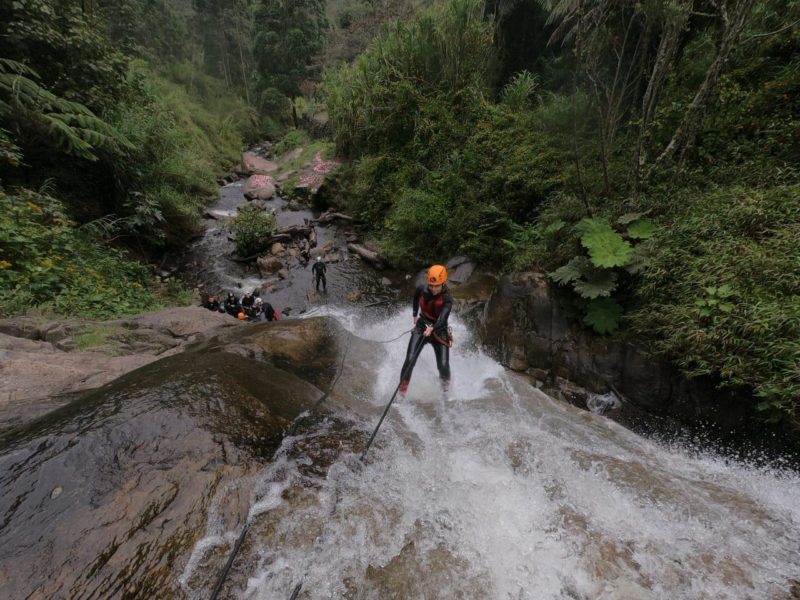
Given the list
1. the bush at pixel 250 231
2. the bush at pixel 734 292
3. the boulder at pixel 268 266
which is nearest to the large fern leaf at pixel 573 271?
the bush at pixel 734 292

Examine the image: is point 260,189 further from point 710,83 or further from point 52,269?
point 710,83

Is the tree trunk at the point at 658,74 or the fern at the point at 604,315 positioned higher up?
the tree trunk at the point at 658,74

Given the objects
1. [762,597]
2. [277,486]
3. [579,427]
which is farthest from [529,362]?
[277,486]

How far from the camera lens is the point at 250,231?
13.3 metres

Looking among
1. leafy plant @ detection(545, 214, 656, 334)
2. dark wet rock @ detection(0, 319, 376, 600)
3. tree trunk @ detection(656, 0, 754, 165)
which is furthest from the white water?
tree trunk @ detection(656, 0, 754, 165)

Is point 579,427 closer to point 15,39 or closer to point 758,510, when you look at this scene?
point 758,510

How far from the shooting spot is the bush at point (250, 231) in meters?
13.2

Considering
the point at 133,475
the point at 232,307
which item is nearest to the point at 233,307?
the point at 232,307

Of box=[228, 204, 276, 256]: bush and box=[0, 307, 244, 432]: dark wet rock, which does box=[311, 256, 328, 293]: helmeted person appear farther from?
box=[0, 307, 244, 432]: dark wet rock

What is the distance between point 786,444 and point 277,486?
5.48 m

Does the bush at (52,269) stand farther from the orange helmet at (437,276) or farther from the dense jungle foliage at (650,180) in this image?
the dense jungle foliage at (650,180)

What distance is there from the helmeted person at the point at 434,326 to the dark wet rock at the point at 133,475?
1.92 meters

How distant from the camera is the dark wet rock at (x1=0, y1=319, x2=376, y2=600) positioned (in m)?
2.09

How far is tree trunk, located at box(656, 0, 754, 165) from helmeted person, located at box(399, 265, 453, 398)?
16.2ft
